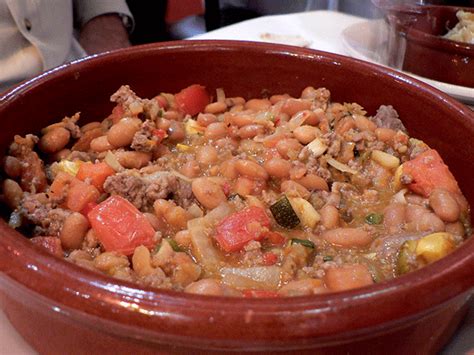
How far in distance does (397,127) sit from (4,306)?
1.29m

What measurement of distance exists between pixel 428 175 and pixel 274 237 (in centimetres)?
52

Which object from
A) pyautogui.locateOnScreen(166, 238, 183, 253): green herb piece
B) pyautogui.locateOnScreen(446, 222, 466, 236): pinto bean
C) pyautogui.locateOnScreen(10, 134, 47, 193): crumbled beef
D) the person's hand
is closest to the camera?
pyautogui.locateOnScreen(166, 238, 183, 253): green herb piece

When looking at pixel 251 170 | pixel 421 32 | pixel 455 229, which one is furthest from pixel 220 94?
pixel 421 32

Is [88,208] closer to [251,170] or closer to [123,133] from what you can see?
[123,133]

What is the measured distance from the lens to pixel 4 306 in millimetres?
1213

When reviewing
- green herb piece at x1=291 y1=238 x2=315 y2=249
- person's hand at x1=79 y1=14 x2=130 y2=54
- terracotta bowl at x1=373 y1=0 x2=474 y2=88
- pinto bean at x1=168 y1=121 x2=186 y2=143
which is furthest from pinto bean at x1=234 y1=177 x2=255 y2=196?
person's hand at x1=79 y1=14 x2=130 y2=54

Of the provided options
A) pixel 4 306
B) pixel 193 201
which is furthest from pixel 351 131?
pixel 4 306

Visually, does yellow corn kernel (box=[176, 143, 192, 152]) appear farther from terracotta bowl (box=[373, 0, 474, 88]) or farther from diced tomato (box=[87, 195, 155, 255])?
terracotta bowl (box=[373, 0, 474, 88])

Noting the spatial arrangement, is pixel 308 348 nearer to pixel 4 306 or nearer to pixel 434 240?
pixel 434 240

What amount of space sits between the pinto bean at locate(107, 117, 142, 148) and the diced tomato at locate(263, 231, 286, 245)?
0.58 m

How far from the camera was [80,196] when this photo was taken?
151cm

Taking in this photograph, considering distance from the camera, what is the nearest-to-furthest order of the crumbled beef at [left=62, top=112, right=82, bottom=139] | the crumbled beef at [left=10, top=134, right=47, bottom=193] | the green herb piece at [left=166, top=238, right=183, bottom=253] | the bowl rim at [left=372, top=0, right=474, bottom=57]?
the green herb piece at [left=166, top=238, right=183, bottom=253], the crumbled beef at [left=10, top=134, right=47, bottom=193], the crumbled beef at [left=62, top=112, right=82, bottom=139], the bowl rim at [left=372, top=0, right=474, bottom=57]

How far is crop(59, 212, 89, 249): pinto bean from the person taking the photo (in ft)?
4.57

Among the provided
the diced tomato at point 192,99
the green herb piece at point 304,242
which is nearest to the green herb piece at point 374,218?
the green herb piece at point 304,242
